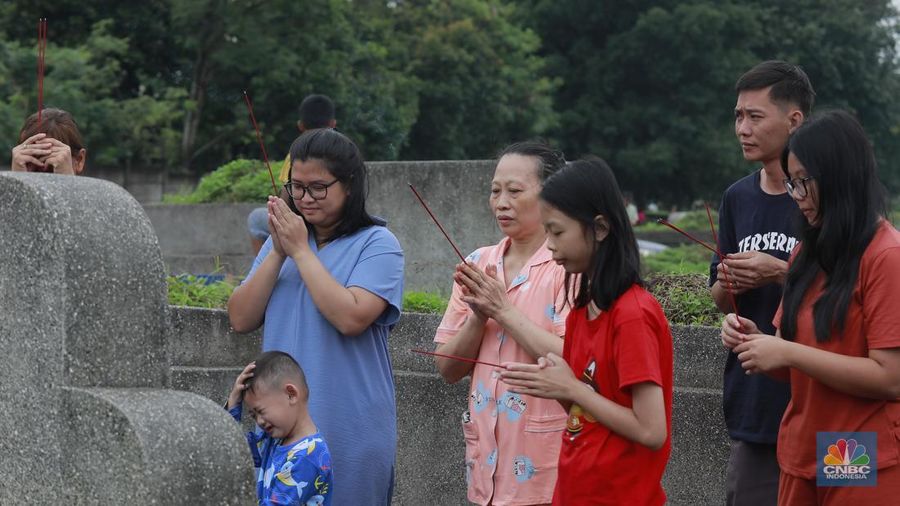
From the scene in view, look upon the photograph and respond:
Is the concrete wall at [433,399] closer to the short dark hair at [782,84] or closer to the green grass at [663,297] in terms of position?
the green grass at [663,297]

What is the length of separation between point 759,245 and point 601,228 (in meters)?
0.84

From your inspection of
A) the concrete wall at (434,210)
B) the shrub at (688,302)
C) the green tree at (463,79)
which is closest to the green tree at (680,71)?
the green tree at (463,79)

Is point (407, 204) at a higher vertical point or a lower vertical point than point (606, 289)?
lower

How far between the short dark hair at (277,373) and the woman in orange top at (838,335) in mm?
1242

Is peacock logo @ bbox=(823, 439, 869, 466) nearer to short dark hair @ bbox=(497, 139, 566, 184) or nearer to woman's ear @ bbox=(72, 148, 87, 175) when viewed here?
short dark hair @ bbox=(497, 139, 566, 184)

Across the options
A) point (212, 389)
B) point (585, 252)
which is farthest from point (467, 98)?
point (585, 252)

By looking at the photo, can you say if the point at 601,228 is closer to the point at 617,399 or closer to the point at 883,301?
the point at 617,399

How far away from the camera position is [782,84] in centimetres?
424

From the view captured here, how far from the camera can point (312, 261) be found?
3973mm

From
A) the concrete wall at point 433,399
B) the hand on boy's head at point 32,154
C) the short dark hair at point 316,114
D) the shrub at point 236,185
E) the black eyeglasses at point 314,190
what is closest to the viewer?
the black eyeglasses at point 314,190

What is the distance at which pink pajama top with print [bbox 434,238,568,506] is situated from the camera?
399 cm

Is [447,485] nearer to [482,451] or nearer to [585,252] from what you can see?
[482,451]

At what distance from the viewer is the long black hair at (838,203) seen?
11.3 feet

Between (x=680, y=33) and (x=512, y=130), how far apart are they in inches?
259
